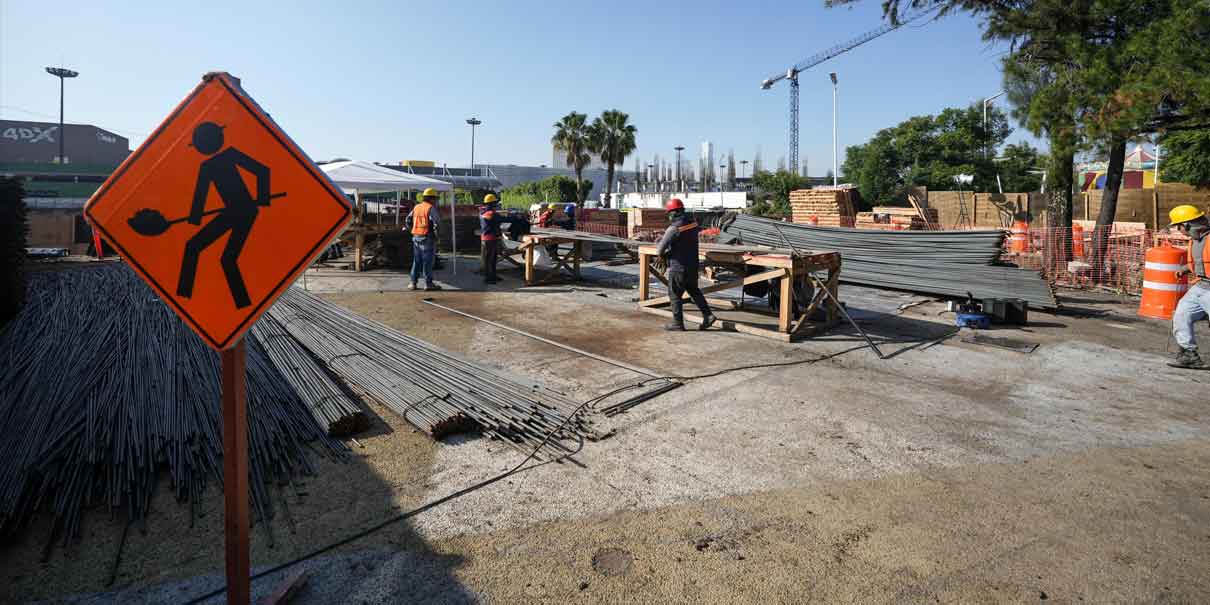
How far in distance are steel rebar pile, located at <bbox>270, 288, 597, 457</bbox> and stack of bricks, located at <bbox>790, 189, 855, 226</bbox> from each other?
621 inches

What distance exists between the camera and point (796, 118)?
81.8m

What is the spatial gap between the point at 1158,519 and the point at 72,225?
87.5 feet

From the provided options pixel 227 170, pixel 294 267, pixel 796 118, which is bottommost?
pixel 294 267

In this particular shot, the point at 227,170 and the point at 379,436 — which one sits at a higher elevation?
the point at 227,170

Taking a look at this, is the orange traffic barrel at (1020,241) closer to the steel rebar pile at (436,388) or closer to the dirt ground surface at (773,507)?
the dirt ground surface at (773,507)

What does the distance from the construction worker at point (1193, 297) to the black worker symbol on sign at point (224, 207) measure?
325 inches

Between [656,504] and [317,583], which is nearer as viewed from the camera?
[317,583]

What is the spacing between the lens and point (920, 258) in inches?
471

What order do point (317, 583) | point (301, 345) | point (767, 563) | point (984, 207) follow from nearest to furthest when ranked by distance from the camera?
point (317, 583) < point (767, 563) < point (301, 345) < point (984, 207)

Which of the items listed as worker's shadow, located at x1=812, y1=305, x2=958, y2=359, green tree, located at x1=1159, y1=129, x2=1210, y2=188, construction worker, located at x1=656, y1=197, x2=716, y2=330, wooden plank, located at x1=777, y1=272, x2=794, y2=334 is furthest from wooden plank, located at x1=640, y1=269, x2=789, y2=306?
green tree, located at x1=1159, y1=129, x2=1210, y2=188

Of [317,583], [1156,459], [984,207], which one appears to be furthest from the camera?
[984,207]

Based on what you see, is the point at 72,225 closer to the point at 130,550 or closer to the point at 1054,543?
the point at 130,550

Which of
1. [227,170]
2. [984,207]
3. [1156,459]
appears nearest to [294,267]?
[227,170]

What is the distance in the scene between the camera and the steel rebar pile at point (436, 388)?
14.8 feet
